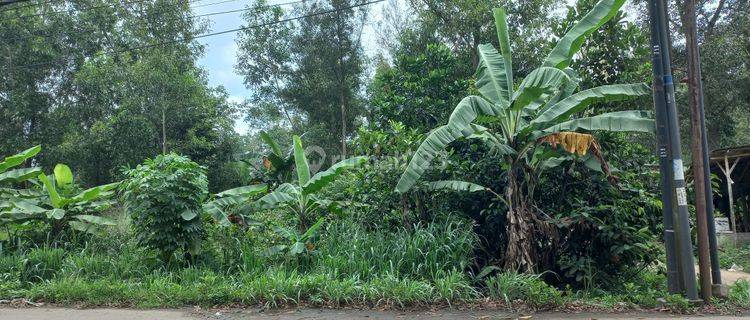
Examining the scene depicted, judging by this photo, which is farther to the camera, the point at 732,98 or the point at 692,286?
the point at 732,98

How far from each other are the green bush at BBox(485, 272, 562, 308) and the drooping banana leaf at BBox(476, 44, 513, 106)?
106 inches

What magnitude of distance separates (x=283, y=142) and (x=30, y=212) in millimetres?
24633

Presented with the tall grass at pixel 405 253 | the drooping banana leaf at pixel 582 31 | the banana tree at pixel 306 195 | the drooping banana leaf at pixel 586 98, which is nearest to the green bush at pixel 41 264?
the banana tree at pixel 306 195

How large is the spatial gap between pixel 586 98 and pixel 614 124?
554mm

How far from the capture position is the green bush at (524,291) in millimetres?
7344

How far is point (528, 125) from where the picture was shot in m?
8.56

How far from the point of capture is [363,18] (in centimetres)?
2642

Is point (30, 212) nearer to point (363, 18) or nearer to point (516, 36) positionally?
point (516, 36)

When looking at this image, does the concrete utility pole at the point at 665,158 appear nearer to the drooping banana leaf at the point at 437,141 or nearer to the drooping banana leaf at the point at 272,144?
the drooping banana leaf at the point at 437,141

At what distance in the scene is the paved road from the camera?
7.04 metres

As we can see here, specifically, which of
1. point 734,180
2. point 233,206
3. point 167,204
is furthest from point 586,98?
point 734,180

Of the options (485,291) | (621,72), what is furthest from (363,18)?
(485,291)

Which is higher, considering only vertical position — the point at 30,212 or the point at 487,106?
the point at 487,106

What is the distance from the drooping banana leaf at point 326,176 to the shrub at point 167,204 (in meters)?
1.83
